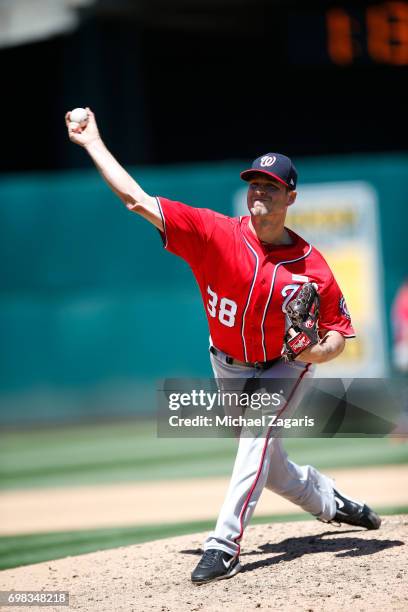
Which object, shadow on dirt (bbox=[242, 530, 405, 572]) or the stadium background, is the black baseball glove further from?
the stadium background

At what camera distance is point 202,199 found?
36.4 ft

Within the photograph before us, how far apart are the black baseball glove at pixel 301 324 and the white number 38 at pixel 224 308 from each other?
291 millimetres

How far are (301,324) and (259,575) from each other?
116 centimetres

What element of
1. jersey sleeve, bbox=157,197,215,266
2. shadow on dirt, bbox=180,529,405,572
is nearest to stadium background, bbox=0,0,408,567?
shadow on dirt, bbox=180,529,405,572

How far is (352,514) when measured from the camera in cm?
485

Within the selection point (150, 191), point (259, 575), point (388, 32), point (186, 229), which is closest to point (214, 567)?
point (259, 575)

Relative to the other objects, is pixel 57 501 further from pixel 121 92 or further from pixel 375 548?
pixel 121 92

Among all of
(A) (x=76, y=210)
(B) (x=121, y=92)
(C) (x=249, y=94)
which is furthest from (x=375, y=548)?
(C) (x=249, y=94)

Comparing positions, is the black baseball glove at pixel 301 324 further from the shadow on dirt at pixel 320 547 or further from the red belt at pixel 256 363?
the shadow on dirt at pixel 320 547

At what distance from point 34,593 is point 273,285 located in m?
A: 1.74

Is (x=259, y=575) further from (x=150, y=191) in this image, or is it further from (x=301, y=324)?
(x=150, y=191)

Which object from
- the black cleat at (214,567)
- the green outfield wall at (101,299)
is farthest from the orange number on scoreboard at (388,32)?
the black cleat at (214,567)

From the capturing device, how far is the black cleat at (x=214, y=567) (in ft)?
13.5

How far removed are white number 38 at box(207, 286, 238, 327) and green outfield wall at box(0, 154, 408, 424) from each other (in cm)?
651
